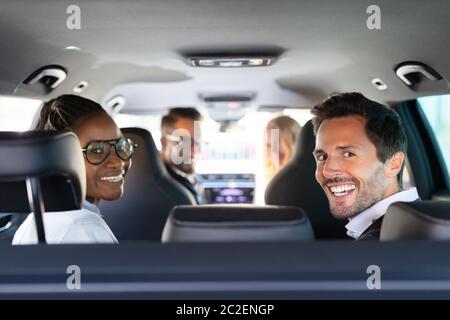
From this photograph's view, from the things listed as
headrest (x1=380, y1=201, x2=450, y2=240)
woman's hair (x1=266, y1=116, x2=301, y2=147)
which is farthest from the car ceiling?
headrest (x1=380, y1=201, x2=450, y2=240)

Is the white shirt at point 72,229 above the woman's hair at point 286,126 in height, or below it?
below

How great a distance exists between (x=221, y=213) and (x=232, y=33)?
0.84 metres

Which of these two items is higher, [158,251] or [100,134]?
[100,134]

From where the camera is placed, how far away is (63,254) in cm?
140

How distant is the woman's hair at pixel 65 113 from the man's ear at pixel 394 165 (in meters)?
0.90

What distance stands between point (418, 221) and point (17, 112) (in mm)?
1350

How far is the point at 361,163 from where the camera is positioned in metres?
2.04

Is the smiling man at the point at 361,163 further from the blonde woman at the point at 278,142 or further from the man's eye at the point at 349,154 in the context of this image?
the blonde woman at the point at 278,142

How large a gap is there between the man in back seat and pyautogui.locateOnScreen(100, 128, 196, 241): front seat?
0.10m

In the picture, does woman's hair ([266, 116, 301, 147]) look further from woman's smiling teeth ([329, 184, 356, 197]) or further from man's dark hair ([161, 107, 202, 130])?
woman's smiling teeth ([329, 184, 356, 197])

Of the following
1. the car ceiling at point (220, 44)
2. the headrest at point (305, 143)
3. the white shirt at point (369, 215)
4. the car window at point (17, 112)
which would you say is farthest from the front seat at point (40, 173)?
the headrest at point (305, 143)

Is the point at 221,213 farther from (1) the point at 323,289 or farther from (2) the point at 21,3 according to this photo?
(2) the point at 21,3

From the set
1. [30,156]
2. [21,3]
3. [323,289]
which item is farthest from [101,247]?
[21,3]

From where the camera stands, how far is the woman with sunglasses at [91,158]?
6.06ft
